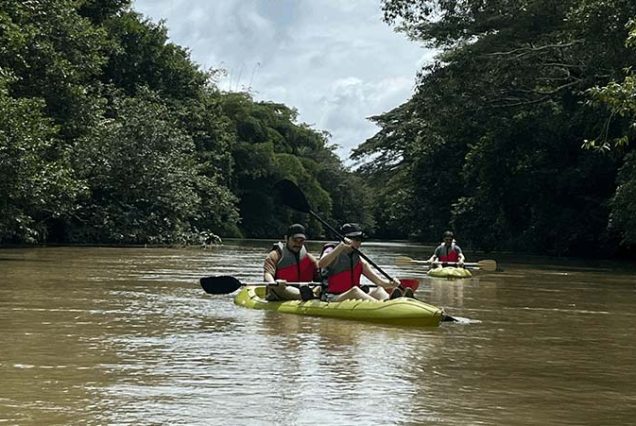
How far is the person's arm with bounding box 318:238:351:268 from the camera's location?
10706 millimetres

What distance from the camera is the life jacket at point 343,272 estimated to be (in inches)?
427

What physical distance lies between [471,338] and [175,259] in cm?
1582

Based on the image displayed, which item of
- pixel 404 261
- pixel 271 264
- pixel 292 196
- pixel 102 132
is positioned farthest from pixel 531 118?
pixel 271 264

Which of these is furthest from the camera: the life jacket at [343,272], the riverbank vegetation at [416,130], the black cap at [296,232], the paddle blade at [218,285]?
the riverbank vegetation at [416,130]

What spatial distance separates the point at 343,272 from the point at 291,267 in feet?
2.78

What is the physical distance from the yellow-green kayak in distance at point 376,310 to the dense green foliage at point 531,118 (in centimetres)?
373

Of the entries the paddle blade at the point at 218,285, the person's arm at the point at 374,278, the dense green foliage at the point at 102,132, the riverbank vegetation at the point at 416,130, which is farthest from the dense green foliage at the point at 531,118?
the dense green foliage at the point at 102,132

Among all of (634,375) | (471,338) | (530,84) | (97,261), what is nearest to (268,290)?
(471,338)

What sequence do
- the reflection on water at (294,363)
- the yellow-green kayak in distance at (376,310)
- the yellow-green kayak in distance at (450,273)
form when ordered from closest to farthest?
the reflection on water at (294,363) → the yellow-green kayak in distance at (376,310) → the yellow-green kayak in distance at (450,273)

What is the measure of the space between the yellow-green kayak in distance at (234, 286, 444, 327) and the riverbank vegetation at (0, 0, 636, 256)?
3.78m

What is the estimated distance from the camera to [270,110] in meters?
67.1

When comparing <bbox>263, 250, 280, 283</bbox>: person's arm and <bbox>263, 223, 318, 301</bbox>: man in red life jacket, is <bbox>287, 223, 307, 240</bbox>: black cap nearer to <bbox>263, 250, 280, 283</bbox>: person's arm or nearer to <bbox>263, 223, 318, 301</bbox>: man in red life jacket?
<bbox>263, 223, 318, 301</bbox>: man in red life jacket

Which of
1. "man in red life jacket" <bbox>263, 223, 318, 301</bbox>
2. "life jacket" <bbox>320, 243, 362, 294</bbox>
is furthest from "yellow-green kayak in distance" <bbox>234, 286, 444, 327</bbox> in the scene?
"life jacket" <bbox>320, 243, 362, 294</bbox>

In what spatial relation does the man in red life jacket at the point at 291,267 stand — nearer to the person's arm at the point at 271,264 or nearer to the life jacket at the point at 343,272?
the person's arm at the point at 271,264
